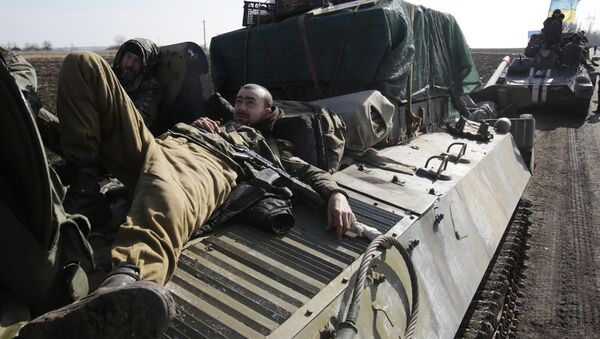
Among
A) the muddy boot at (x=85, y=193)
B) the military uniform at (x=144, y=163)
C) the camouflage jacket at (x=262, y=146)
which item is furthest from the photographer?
the camouflage jacket at (x=262, y=146)

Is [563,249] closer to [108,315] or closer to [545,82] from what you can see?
[108,315]

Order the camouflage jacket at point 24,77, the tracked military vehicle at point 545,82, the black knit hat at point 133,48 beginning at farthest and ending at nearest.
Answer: the tracked military vehicle at point 545,82 → the black knit hat at point 133,48 → the camouflage jacket at point 24,77

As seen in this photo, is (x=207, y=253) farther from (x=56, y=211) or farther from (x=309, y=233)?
(x=56, y=211)

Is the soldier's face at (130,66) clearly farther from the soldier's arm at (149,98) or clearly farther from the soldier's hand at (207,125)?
the soldier's hand at (207,125)

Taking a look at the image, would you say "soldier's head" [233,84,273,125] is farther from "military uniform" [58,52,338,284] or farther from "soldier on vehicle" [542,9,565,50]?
"soldier on vehicle" [542,9,565,50]

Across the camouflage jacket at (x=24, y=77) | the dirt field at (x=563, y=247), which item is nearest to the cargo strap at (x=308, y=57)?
the dirt field at (x=563, y=247)

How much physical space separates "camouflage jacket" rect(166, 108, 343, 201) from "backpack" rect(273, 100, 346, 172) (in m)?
0.09

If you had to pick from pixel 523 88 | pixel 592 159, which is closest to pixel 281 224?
pixel 592 159

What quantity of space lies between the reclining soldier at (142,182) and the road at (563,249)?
7.47 ft

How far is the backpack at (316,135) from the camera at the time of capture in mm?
3713

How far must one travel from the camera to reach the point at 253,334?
1902 mm

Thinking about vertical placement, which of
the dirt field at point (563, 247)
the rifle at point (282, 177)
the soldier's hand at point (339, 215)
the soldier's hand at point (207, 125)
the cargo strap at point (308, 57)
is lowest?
the dirt field at point (563, 247)

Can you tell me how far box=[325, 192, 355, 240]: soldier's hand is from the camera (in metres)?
2.77

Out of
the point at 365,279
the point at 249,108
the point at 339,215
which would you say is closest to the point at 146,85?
the point at 249,108
